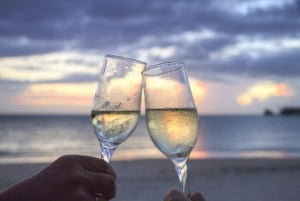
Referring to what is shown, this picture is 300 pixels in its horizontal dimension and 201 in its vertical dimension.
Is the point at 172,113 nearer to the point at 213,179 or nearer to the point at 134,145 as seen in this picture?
the point at 213,179

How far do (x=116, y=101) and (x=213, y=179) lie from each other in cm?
863

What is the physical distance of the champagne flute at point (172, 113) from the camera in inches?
53.1

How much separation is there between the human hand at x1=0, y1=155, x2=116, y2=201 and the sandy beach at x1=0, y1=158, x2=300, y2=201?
614 cm

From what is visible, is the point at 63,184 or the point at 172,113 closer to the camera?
the point at 63,184

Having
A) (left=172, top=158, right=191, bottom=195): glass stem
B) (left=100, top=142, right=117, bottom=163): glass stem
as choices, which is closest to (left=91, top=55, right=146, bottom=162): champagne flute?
(left=100, top=142, right=117, bottom=163): glass stem

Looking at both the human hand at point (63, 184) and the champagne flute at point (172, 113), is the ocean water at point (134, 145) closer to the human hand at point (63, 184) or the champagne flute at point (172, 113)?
the champagne flute at point (172, 113)

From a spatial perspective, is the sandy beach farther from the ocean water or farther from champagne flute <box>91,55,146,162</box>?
champagne flute <box>91,55,146,162</box>

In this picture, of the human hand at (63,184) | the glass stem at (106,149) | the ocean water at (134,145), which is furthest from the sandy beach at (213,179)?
the human hand at (63,184)

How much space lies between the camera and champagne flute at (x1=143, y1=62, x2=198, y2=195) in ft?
4.42

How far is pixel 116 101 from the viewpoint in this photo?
138 cm

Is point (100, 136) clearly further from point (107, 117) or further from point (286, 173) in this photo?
point (286, 173)

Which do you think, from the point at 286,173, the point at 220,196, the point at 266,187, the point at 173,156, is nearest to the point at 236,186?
the point at 266,187

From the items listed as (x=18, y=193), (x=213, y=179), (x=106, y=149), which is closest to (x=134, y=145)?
(x=213, y=179)

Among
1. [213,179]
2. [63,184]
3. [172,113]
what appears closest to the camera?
[63,184]
